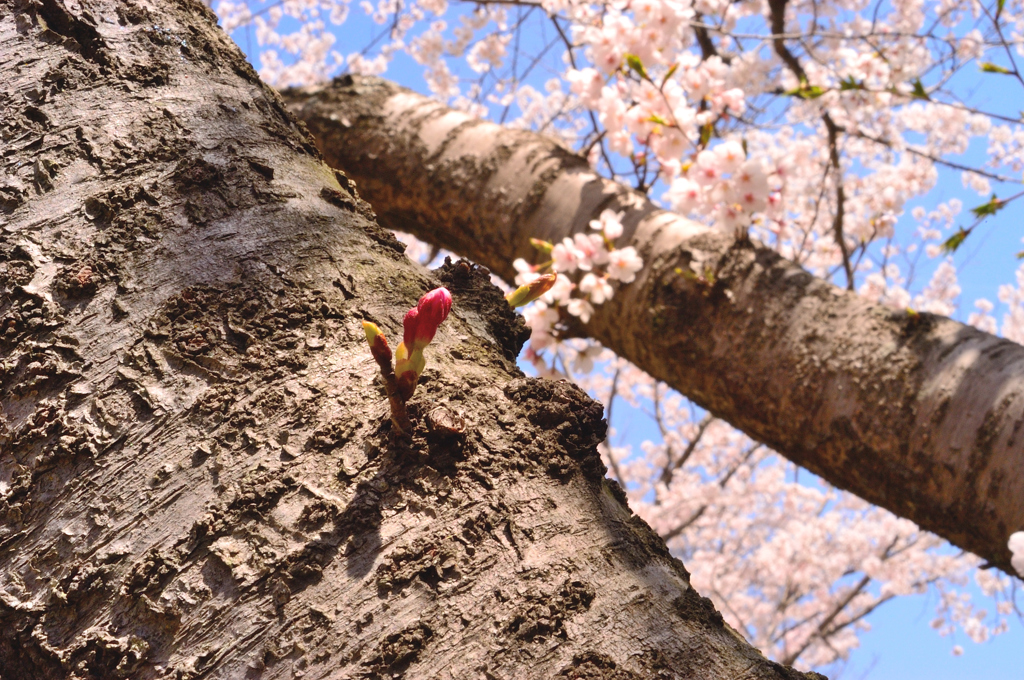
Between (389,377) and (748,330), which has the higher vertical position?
(748,330)

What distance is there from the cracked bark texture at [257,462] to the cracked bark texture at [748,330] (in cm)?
123

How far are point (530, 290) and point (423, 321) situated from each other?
0.28 meters

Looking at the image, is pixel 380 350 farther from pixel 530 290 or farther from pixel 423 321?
pixel 530 290

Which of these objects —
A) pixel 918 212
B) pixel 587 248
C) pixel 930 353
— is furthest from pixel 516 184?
pixel 918 212

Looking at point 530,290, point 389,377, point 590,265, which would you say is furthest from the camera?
point 590,265

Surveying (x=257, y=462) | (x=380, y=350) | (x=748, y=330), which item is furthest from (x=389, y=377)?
(x=748, y=330)

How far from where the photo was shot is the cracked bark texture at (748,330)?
1490 millimetres

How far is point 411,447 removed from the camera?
1.74 ft

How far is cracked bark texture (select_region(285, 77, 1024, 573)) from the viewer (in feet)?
4.89

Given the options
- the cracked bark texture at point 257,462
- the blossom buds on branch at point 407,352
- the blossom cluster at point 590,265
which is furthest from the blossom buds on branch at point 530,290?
the blossom cluster at point 590,265

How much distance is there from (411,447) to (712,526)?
7.55m

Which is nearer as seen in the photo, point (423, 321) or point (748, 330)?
point (423, 321)

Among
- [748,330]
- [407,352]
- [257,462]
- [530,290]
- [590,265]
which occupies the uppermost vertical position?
[590,265]

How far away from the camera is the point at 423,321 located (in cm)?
55
